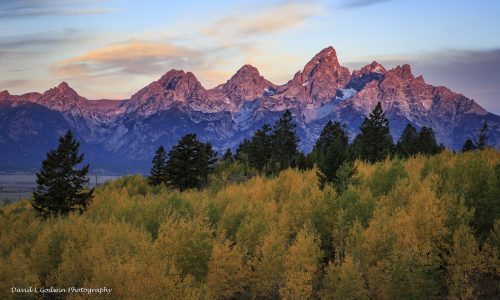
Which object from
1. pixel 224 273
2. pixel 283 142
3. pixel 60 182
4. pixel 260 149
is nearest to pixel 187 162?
pixel 260 149

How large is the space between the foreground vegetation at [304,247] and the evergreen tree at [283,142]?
46887 millimetres

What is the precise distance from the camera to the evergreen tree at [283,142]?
132 metres

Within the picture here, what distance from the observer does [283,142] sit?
435ft

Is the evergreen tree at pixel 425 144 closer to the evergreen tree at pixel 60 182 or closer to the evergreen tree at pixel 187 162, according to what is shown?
the evergreen tree at pixel 187 162

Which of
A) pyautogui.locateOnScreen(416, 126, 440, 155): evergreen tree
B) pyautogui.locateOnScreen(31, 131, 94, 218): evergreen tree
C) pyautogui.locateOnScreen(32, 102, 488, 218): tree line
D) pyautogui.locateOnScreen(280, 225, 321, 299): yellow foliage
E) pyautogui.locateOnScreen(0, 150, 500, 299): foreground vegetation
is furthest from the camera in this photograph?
pyautogui.locateOnScreen(416, 126, 440, 155): evergreen tree

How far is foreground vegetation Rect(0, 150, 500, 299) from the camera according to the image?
49.8 m

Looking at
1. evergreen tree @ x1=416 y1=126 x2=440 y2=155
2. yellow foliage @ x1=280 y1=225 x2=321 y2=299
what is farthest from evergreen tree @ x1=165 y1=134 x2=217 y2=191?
evergreen tree @ x1=416 y1=126 x2=440 y2=155

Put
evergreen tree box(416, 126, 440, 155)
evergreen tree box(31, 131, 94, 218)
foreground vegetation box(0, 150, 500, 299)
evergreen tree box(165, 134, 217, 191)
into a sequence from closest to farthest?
foreground vegetation box(0, 150, 500, 299)
evergreen tree box(31, 131, 94, 218)
evergreen tree box(165, 134, 217, 191)
evergreen tree box(416, 126, 440, 155)

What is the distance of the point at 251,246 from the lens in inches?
2707

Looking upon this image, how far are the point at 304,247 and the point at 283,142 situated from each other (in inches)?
2948

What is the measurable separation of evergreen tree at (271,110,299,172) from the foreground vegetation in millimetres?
→ 46887

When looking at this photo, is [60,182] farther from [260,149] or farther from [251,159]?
[251,159]

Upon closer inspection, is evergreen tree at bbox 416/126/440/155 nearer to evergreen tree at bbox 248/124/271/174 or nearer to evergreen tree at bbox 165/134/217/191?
evergreen tree at bbox 248/124/271/174

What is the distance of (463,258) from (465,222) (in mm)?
8872
